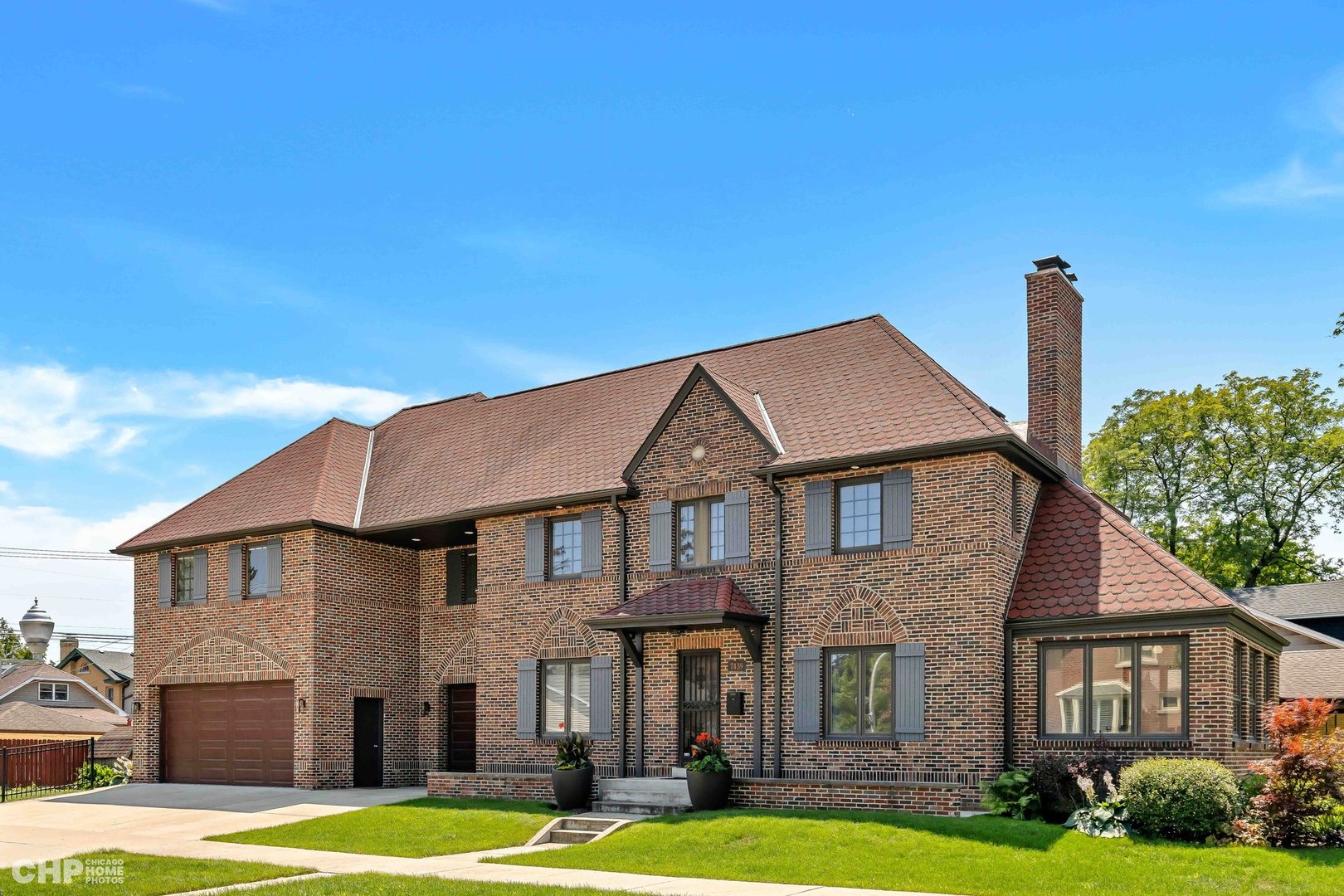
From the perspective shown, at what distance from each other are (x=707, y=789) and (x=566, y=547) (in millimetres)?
6360

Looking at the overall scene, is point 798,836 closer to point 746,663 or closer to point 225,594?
point 746,663

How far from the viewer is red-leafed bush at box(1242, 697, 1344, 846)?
1652 cm

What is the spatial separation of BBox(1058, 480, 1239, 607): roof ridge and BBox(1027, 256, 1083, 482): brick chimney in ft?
3.39

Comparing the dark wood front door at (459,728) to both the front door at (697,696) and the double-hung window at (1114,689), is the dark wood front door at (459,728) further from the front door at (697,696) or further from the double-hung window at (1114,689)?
the double-hung window at (1114,689)

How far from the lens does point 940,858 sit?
16.1m

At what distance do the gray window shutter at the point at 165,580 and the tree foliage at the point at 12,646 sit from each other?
262ft

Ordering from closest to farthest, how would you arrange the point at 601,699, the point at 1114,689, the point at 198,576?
the point at 1114,689
the point at 601,699
the point at 198,576

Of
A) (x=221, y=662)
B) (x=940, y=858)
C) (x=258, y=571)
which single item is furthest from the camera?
(x=221, y=662)

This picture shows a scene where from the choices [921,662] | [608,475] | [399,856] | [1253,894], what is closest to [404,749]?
[608,475]

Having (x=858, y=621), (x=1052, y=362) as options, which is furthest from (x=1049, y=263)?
(x=858, y=621)

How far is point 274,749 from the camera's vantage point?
27.4 m

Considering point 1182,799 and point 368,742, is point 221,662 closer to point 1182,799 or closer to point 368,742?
point 368,742

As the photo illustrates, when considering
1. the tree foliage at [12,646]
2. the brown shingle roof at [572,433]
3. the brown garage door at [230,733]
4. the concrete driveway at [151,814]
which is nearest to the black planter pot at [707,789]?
the brown shingle roof at [572,433]

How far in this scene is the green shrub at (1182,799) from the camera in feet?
55.6
